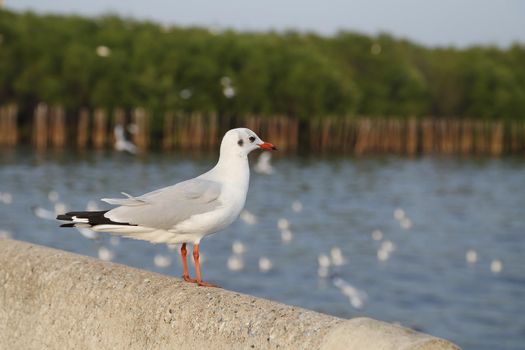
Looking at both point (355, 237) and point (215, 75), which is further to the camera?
point (215, 75)

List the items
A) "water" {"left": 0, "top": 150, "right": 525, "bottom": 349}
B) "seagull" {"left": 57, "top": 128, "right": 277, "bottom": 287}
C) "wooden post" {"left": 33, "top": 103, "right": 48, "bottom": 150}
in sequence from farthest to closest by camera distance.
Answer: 1. "wooden post" {"left": 33, "top": 103, "right": 48, "bottom": 150}
2. "water" {"left": 0, "top": 150, "right": 525, "bottom": 349}
3. "seagull" {"left": 57, "top": 128, "right": 277, "bottom": 287}

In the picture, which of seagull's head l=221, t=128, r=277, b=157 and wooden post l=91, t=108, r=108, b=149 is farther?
wooden post l=91, t=108, r=108, b=149

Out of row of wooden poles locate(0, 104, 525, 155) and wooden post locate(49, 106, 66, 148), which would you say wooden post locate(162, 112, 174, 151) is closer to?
row of wooden poles locate(0, 104, 525, 155)

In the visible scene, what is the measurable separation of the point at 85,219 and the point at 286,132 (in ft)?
256

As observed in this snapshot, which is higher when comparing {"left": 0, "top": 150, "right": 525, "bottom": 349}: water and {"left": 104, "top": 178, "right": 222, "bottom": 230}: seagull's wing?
{"left": 104, "top": 178, "right": 222, "bottom": 230}: seagull's wing

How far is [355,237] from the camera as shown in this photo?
1289 inches

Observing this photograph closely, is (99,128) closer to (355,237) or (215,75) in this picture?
(215,75)

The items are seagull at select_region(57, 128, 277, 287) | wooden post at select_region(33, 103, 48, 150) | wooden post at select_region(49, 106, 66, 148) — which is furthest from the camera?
wooden post at select_region(49, 106, 66, 148)

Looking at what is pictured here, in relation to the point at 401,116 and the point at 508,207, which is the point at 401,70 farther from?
the point at 508,207

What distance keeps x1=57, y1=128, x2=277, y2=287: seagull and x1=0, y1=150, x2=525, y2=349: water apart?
43.4ft

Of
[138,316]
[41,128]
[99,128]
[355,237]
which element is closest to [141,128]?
[99,128]

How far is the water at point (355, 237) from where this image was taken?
70.8ft

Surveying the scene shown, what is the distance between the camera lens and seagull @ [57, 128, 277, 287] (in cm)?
555

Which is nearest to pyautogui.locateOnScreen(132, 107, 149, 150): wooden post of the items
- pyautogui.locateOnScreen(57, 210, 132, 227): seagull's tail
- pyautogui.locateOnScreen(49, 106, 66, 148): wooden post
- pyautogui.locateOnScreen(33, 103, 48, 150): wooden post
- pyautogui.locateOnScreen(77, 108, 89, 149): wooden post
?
pyautogui.locateOnScreen(77, 108, 89, 149): wooden post
